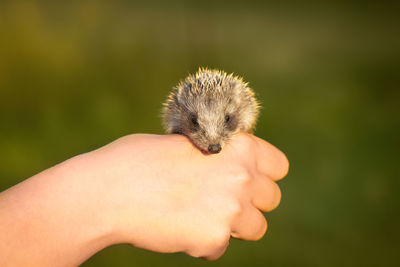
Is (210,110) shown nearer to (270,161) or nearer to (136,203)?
(270,161)

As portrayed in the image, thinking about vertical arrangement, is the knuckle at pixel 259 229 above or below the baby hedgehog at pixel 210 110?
below

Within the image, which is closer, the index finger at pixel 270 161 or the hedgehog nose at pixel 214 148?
the hedgehog nose at pixel 214 148

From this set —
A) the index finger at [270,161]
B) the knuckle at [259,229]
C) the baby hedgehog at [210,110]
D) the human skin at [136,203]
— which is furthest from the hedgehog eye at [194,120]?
the knuckle at [259,229]

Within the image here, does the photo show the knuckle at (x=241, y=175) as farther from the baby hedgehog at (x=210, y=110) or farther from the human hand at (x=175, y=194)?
the baby hedgehog at (x=210, y=110)

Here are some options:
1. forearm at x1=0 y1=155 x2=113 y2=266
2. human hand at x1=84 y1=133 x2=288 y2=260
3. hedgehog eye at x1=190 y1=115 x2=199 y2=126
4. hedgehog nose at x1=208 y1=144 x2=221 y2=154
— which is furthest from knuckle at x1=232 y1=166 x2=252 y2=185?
forearm at x1=0 y1=155 x2=113 y2=266

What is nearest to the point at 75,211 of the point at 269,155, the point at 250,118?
the point at 269,155

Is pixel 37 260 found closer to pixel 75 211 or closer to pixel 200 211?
pixel 75 211

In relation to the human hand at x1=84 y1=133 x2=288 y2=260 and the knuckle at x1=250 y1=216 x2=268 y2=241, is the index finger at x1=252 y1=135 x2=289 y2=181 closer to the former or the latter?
the human hand at x1=84 y1=133 x2=288 y2=260
